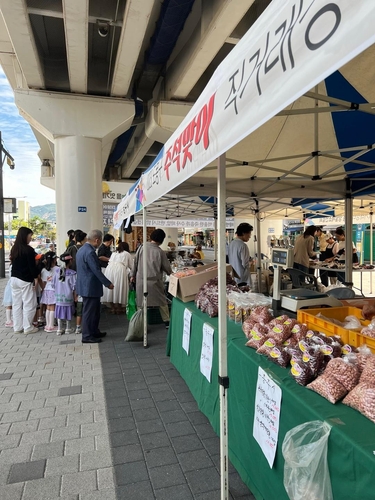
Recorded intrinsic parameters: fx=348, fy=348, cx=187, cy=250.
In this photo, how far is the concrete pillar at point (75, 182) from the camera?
8.81 m

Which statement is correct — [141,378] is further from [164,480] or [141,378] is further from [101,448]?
[164,480]

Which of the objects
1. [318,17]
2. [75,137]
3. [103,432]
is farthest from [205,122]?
[75,137]

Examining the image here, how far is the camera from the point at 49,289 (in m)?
6.16

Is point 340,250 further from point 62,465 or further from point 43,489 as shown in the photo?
point 43,489

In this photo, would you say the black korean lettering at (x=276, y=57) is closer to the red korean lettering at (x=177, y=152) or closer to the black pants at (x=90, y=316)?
the red korean lettering at (x=177, y=152)

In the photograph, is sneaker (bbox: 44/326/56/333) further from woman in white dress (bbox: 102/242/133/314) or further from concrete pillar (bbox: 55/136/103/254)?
concrete pillar (bbox: 55/136/103/254)

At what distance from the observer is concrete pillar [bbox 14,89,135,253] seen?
8539 mm

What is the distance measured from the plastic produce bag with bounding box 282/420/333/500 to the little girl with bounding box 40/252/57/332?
17.7 ft

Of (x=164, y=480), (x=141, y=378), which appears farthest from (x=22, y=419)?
(x=164, y=480)

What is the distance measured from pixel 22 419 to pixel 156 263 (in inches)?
117

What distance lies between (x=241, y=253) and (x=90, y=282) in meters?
2.40

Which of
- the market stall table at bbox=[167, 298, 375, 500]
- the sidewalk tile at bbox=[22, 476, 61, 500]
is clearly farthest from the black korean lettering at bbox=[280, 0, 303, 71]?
the sidewalk tile at bbox=[22, 476, 61, 500]

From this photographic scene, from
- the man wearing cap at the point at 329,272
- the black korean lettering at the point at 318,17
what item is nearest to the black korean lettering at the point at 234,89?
the black korean lettering at the point at 318,17

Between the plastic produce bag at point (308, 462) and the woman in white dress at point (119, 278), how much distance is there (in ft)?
20.9
